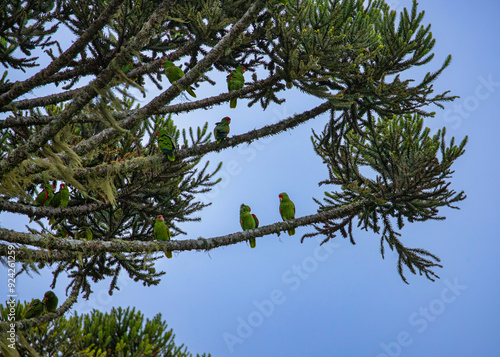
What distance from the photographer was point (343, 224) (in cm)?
721

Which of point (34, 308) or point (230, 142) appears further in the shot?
point (34, 308)

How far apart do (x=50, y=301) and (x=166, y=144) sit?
144 inches

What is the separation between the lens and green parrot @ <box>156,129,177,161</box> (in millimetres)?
5781

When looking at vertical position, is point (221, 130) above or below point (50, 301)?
above

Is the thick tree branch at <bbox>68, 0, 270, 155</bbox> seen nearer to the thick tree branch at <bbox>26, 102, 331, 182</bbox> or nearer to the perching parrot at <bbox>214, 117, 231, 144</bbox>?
the thick tree branch at <bbox>26, 102, 331, 182</bbox>

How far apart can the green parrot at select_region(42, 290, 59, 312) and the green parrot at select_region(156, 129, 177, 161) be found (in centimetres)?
338

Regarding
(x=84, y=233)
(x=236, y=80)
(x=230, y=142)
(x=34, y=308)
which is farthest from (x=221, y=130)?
(x=34, y=308)

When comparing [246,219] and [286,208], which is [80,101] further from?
[286,208]

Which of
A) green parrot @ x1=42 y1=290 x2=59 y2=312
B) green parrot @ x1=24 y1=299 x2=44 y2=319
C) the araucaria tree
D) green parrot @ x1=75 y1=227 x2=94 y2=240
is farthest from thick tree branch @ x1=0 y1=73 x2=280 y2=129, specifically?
green parrot @ x1=24 y1=299 x2=44 y2=319

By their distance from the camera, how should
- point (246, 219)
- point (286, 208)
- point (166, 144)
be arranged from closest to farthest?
point (166, 144), point (246, 219), point (286, 208)

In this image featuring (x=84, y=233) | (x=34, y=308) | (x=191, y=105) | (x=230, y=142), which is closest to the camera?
(x=191, y=105)

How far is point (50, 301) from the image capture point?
702 centimetres

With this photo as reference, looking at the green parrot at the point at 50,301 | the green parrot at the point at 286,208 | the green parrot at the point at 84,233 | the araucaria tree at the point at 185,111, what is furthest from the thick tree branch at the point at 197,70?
the green parrot at the point at 50,301

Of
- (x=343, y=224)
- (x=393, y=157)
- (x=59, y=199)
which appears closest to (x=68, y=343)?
(x=59, y=199)
